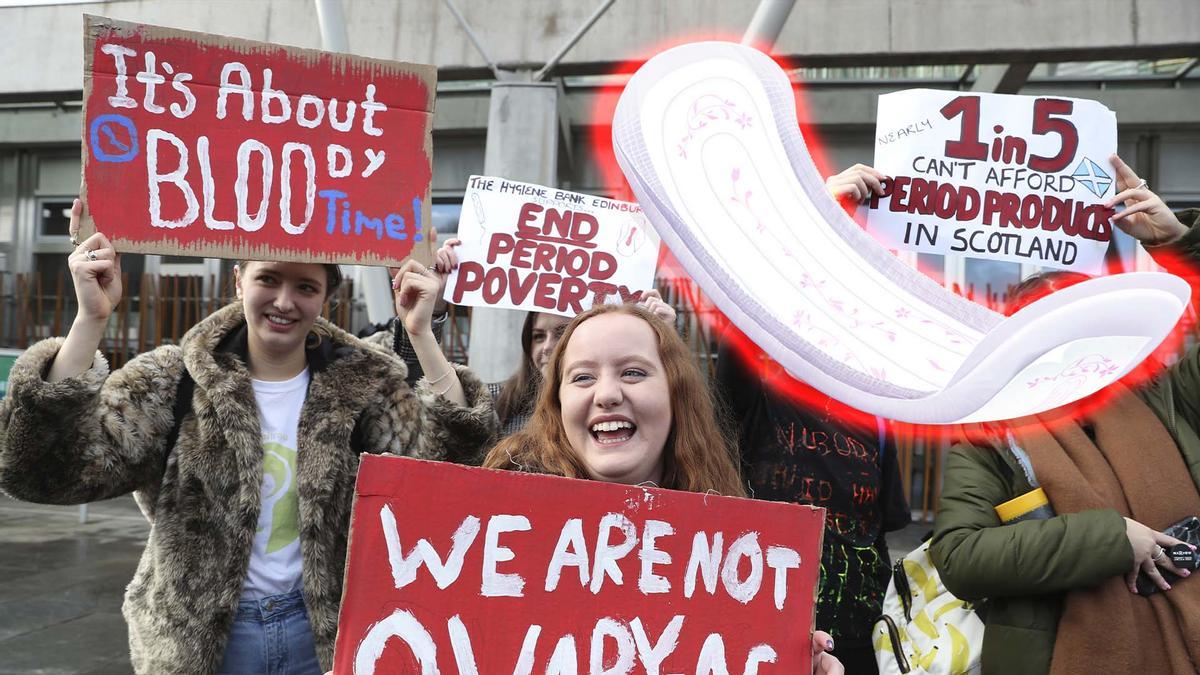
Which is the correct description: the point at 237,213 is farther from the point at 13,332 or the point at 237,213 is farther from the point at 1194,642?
the point at 13,332

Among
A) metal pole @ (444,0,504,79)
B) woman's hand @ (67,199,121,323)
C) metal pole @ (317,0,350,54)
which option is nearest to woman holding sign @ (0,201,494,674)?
woman's hand @ (67,199,121,323)

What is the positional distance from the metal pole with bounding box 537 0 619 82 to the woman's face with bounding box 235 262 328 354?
5.55 meters

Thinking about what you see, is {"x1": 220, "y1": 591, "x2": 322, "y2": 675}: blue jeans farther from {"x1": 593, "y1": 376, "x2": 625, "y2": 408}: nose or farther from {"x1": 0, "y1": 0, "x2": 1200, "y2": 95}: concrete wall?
{"x1": 0, "y1": 0, "x2": 1200, "y2": 95}: concrete wall

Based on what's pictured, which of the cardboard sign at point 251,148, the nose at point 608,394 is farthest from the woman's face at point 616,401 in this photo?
the cardboard sign at point 251,148

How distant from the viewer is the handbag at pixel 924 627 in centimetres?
217

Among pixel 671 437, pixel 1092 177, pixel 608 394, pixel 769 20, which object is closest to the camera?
pixel 608 394

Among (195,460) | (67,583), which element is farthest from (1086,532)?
(67,583)

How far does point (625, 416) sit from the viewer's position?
5.38 ft

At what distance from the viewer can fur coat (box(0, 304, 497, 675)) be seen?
195cm

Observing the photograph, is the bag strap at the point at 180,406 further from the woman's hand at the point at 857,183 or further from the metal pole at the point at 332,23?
the metal pole at the point at 332,23

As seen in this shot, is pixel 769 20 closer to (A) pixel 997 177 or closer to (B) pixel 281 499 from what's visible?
(A) pixel 997 177

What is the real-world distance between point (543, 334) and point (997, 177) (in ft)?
4.80

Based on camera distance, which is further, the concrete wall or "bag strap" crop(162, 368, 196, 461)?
the concrete wall

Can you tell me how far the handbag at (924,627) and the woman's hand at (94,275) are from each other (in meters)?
1.95
